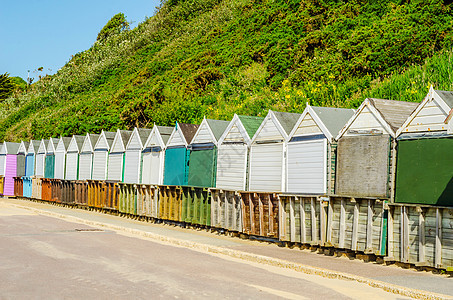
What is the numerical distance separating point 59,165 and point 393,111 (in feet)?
75.9

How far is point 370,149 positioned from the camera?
41.1 feet

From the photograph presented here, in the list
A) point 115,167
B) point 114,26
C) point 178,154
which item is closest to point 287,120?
point 178,154

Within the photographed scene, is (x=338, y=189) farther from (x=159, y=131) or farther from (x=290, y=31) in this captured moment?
(x=290, y=31)

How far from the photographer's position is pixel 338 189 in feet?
43.9

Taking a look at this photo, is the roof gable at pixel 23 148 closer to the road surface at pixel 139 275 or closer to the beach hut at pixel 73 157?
the beach hut at pixel 73 157

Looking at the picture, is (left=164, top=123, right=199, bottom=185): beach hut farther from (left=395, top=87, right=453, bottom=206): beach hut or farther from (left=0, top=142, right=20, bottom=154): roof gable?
(left=0, top=142, right=20, bottom=154): roof gable

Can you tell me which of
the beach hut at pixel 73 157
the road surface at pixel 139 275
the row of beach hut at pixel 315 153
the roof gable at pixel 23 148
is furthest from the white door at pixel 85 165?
the road surface at pixel 139 275

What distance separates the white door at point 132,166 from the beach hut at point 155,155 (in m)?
0.47

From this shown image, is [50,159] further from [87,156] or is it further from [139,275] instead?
[139,275]

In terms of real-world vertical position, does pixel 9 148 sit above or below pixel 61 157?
above

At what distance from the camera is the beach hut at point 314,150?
13.8 metres

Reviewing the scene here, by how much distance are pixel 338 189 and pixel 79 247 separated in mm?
6733

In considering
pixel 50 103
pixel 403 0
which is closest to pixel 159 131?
pixel 403 0

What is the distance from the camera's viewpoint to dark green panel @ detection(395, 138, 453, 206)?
10836 mm
